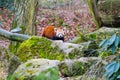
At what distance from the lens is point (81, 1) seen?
52.1ft

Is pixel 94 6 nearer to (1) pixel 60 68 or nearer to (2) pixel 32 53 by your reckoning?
(2) pixel 32 53

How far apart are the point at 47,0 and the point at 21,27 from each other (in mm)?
9752

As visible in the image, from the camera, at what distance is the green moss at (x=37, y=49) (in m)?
5.49

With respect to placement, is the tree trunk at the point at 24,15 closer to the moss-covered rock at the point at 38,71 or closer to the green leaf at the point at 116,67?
the moss-covered rock at the point at 38,71

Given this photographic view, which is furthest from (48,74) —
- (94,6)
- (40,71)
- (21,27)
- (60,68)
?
(94,6)

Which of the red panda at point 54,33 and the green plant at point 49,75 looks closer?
the green plant at point 49,75

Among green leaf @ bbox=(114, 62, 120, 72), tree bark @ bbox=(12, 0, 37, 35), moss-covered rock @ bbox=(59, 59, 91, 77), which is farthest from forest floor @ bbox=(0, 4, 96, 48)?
green leaf @ bbox=(114, 62, 120, 72)

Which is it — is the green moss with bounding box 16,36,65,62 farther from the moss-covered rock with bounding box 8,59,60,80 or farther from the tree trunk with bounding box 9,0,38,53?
the tree trunk with bounding box 9,0,38,53

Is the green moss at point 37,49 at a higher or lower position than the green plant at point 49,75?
lower

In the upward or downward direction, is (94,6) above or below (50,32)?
above

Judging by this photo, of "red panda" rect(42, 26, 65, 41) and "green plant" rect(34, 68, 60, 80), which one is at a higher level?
"green plant" rect(34, 68, 60, 80)

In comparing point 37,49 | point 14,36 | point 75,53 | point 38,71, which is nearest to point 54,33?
point 14,36

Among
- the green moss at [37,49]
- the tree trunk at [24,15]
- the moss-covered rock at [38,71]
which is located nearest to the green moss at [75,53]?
the green moss at [37,49]

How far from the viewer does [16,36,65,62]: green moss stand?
18.0ft
